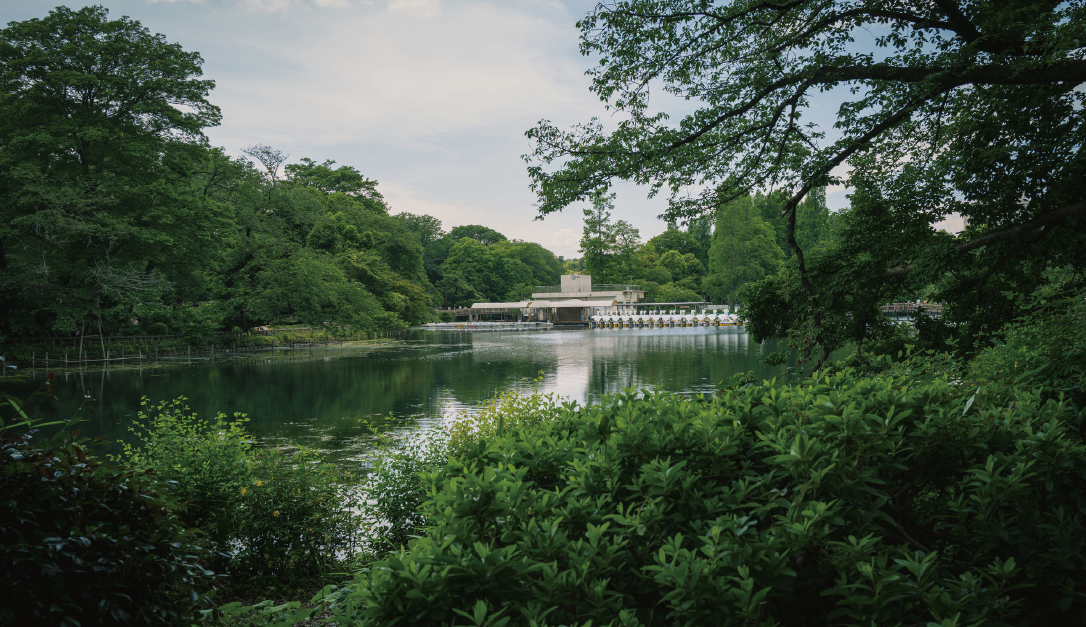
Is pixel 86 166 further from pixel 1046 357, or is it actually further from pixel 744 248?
pixel 744 248

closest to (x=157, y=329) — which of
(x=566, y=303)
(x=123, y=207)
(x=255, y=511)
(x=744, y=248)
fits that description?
(x=123, y=207)

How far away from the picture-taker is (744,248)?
2205 inches

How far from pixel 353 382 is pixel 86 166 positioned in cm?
1543

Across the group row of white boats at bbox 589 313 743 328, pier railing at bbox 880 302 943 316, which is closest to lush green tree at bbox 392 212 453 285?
row of white boats at bbox 589 313 743 328

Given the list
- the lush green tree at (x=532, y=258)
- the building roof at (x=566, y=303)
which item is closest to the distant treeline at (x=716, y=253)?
the building roof at (x=566, y=303)

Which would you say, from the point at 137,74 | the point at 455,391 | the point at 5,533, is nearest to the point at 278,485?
the point at 5,533

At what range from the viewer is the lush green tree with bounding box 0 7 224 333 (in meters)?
22.4

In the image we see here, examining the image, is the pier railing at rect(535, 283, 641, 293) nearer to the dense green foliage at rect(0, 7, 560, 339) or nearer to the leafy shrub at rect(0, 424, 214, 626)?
the dense green foliage at rect(0, 7, 560, 339)

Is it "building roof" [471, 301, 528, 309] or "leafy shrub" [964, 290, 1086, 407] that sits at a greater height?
"building roof" [471, 301, 528, 309]

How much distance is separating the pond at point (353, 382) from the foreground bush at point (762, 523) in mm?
6268

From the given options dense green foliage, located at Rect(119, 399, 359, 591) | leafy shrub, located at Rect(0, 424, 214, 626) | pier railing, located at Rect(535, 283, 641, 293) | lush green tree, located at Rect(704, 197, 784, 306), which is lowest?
dense green foliage, located at Rect(119, 399, 359, 591)

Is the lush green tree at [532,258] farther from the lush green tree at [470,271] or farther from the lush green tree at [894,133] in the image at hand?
the lush green tree at [894,133]

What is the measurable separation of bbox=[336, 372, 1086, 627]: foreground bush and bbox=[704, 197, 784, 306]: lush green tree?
51.7 metres

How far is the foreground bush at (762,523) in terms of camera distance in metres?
1.55
